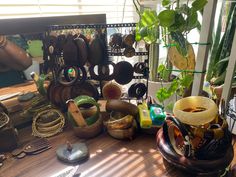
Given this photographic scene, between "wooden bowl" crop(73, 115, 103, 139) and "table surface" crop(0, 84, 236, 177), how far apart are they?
0.02 m

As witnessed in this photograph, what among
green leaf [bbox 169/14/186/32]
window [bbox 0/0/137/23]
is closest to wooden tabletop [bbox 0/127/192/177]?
green leaf [bbox 169/14/186/32]

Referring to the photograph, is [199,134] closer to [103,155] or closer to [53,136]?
[103,155]

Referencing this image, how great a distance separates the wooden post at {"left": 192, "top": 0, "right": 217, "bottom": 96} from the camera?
558mm

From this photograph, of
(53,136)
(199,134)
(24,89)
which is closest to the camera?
(199,134)

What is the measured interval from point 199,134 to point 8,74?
76 centimetres

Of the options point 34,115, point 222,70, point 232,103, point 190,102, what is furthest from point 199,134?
point 34,115

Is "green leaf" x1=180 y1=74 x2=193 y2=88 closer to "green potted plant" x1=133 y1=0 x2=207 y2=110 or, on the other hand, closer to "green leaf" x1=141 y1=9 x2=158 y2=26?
"green potted plant" x1=133 y1=0 x2=207 y2=110

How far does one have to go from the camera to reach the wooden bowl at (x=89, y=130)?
0.72m

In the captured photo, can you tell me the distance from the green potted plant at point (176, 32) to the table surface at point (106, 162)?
0.76 ft

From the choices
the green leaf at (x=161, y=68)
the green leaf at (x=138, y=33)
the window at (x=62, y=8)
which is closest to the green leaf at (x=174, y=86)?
the green leaf at (x=161, y=68)

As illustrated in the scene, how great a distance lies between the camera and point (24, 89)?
881 mm

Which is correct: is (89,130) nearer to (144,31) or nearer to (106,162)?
(106,162)

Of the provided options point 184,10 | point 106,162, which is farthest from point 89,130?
point 184,10

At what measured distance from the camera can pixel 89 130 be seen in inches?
28.5
